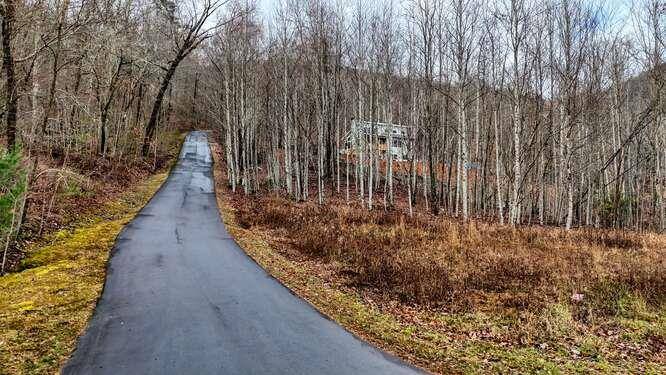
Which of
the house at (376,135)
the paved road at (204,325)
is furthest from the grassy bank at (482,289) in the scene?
the house at (376,135)

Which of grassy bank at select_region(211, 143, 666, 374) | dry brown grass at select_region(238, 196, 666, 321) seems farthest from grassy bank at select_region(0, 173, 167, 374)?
dry brown grass at select_region(238, 196, 666, 321)

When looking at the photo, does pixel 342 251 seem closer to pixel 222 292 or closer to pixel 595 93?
pixel 222 292

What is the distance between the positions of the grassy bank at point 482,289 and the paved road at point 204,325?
1.96 feet

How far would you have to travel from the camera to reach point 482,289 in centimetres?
952

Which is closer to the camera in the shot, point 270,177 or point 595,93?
point 595,93

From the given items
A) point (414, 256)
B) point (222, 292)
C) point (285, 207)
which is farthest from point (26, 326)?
point (285, 207)

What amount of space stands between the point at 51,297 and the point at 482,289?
8.58m

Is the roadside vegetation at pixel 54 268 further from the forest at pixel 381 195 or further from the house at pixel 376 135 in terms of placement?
the house at pixel 376 135

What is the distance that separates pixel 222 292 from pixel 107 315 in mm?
2060

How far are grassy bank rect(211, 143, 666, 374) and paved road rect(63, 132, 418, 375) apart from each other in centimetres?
60

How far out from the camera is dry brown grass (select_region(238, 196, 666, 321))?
895 centimetres

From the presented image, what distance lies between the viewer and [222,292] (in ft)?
27.2

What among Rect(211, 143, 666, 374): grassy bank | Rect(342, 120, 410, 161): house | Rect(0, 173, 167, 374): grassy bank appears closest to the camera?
Rect(0, 173, 167, 374): grassy bank

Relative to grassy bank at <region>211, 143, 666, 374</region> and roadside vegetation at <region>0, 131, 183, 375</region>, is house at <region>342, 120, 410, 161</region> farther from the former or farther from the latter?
roadside vegetation at <region>0, 131, 183, 375</region>
